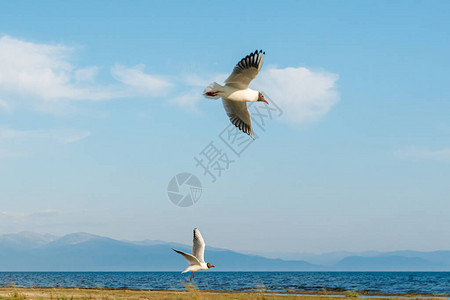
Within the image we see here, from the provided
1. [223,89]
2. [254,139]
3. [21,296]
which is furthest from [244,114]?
[21,296]

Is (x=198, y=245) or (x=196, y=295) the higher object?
(x=198, y=245)

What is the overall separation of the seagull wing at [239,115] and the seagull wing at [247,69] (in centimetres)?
150

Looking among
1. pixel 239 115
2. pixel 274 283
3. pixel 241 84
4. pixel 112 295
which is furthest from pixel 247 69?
pixel 274 283

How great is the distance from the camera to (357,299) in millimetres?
26016

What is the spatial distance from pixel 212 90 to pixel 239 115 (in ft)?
6.80

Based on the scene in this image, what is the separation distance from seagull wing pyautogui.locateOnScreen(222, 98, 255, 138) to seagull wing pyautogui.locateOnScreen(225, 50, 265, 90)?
4.93ft

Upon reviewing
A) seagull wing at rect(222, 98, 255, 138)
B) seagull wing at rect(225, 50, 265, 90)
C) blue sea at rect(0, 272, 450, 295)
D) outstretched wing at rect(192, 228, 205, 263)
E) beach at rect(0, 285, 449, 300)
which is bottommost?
beach at rect(0, 285, 449, 300)

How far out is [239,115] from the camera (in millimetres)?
14969

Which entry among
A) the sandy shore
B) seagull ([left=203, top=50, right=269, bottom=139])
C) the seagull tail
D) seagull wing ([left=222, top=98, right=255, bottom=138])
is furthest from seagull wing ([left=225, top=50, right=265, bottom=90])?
the sandy shore

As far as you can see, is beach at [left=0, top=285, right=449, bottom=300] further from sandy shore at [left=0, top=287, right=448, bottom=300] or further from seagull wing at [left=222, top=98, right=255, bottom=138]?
seagull wing at [left=222, top=98, right=255, bottom=138]

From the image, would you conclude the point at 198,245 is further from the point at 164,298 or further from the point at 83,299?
the point at 164,298

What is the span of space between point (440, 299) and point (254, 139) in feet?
57.7

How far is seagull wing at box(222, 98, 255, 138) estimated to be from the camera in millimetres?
14766

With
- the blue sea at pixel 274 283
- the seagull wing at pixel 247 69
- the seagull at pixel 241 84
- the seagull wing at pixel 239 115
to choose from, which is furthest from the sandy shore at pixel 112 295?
the seagull wing at pixel 247 69
